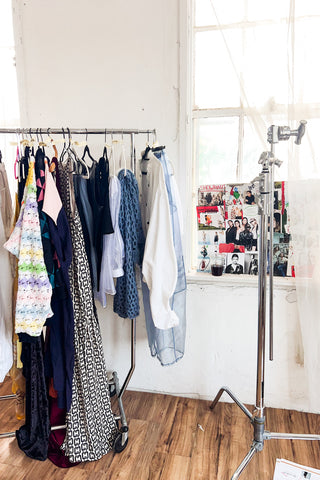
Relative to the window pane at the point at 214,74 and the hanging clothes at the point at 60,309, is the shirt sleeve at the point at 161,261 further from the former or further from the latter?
the window pane at the point at 214,74

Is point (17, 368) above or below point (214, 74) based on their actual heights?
below

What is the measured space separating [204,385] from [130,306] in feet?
2.61

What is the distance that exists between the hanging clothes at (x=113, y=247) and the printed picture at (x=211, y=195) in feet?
1.80

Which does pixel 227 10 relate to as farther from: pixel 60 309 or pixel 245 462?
pixel 245 462

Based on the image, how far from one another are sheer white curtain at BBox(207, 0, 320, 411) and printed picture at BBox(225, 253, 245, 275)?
299mm

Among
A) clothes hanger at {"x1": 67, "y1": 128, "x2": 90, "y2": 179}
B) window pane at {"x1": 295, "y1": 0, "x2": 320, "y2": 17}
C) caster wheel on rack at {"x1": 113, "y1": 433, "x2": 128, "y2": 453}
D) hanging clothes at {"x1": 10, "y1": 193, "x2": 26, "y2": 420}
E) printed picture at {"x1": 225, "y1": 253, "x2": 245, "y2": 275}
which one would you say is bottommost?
caster wheel on rack at {"x1": 113, "y1": 433, "x2": 128, "y2": 453}

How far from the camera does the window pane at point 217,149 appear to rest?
6.11 feet

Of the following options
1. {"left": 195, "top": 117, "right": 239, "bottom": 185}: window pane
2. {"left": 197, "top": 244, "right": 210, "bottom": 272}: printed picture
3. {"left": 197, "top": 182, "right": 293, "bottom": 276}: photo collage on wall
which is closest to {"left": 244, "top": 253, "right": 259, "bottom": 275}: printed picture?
{"left": 197, "top": 182, "right": 293, "bottom": 276}: photo collage on wall

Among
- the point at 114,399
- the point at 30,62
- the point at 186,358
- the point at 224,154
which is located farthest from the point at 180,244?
the point at 30,62

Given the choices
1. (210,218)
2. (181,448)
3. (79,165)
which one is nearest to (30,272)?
(79,165)

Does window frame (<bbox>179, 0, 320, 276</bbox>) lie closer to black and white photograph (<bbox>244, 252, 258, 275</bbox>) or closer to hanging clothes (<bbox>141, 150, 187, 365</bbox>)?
black and white photograph (<bbox>244, 252, 258, 275</bbox>)

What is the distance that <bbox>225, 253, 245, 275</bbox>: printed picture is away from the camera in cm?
190

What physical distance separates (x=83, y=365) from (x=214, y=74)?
1608mm

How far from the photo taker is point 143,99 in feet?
5.98
